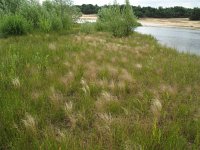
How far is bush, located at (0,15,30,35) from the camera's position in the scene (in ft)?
70.4

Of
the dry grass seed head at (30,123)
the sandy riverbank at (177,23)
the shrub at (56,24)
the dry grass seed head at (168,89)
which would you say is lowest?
the sandy riverbank at (177,23)

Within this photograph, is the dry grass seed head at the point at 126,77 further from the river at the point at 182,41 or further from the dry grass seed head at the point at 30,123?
the river at the point at 182,41

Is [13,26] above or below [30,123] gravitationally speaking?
above

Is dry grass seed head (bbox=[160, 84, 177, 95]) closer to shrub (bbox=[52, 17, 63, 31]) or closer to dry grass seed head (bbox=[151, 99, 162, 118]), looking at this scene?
dry grass seed head (bbox=[151, 99, 162, 118])

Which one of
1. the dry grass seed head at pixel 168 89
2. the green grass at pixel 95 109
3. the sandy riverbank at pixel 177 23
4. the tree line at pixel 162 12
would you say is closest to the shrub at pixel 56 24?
the green grass at pixel 95 109

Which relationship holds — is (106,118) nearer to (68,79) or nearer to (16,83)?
(16,83)

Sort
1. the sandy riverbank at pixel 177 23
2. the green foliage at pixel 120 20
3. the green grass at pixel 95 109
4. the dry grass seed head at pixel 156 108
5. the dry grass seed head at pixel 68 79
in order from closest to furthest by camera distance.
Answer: the green grass at pixel 95 109
the dry grass seed head at pixel 156 108
the dry grass seed head at pixel 68 79
the green foliage at pixel 120 20
the sandy riverbank at pixel 177 23

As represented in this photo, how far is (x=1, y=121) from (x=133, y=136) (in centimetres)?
231

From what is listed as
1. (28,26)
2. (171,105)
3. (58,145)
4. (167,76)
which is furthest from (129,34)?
(58,145)

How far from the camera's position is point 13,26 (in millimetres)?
21578

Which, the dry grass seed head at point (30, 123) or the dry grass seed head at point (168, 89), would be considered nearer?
the dry grass seed head at point (30, 123)

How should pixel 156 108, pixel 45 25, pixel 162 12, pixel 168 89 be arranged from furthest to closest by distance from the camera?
pixel 162 12 < pixel 45 25 < pixel 168 89 < pixel 156 108

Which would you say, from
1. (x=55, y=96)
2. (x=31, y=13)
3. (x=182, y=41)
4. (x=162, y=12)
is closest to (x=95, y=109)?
(x=55, y=96)

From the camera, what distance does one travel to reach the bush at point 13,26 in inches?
845
